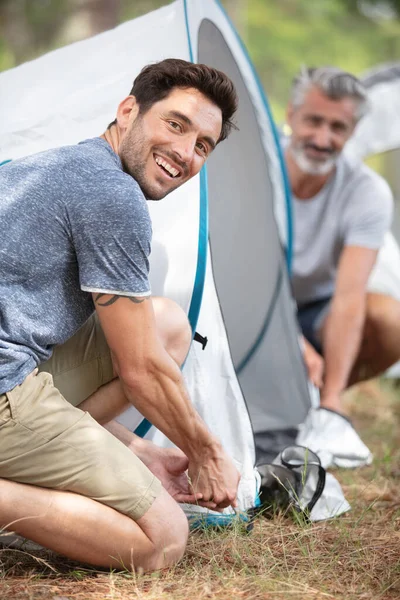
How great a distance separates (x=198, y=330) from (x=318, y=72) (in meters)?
1.72

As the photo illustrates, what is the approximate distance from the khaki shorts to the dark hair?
28.5 inches

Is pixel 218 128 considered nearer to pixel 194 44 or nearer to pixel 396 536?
pixel 194 44

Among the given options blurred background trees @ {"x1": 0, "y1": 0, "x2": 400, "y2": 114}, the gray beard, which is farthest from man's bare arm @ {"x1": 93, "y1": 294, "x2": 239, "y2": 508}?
blurred background trees @ {"x1": 0, "y1": 0, "x2": 400, "y2": 114}

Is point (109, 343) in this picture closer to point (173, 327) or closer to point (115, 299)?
point (115, 299)

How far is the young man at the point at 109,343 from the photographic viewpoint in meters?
1.84

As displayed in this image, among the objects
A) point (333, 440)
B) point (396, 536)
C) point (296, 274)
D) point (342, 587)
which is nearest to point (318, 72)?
point (296, 274)

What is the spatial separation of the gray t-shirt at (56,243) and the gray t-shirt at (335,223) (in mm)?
1790

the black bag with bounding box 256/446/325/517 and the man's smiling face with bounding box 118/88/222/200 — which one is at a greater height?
the man's smiling face with bounding box 118/88/222/200

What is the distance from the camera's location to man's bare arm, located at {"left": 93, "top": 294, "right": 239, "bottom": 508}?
1.89 meters

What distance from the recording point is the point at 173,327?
7.16 ft

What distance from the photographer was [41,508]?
6.05 ft

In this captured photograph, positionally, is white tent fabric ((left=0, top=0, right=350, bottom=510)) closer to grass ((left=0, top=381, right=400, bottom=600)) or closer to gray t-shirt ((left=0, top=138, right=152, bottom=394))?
grass ((left=0, top=381, right=400, bottom=600))

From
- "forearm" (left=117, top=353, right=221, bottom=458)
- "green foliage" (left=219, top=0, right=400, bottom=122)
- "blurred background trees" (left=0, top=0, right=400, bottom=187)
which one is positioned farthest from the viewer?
"green foliage" (left=219, top=0, right=400, bottom=122)

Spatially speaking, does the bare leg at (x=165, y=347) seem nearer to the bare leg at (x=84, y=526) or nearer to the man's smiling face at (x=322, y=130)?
the bare leg at (x=84, y=526)
